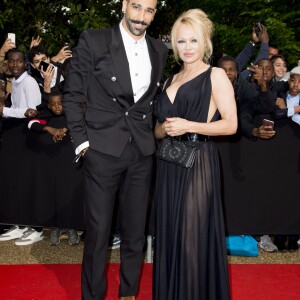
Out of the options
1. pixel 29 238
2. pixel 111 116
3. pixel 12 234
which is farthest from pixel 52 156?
pixel 111 116

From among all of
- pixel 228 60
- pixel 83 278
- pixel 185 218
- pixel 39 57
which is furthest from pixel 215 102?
pixel 39 57

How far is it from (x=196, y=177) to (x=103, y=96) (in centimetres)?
78

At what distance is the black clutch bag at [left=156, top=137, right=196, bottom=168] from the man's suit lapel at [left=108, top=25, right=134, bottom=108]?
1.22 feet

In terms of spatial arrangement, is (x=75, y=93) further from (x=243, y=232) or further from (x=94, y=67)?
(x=243, y=232)

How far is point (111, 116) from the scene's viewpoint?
3.47 metres

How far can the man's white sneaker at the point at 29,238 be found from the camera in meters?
5.49

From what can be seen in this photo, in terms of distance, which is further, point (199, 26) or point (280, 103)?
point (280, 103)

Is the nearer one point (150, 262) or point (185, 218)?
point (185, 218)

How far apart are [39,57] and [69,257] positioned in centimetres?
255

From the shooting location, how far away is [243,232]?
505 centimetres

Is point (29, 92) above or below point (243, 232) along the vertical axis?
above

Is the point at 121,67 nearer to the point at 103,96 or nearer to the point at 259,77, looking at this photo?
the point at 103,96

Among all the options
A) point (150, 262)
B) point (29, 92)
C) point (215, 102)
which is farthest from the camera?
point (29, 92)

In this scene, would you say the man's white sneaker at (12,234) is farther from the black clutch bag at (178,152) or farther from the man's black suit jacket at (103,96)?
the black clutch bag at (178,152)
